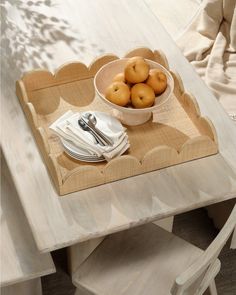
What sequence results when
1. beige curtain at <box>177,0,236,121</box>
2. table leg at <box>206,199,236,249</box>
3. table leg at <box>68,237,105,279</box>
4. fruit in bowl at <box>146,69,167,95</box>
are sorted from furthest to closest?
beige curtain at <box>177,0,236,121</box>, table leg at <box>206,199,236,249</box>, table leg at <box>68,237,105,279</box>, fruit in bowl at <box>146,69,167,95</box>

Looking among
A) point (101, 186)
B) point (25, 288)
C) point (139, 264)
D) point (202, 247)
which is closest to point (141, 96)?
point (101, 186)

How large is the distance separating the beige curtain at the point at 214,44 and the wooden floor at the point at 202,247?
0.55 m

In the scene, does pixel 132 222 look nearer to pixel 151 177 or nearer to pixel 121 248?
pixel 151 177

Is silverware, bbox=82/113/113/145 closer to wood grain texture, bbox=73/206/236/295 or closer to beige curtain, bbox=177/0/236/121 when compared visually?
wood grain texture, bbox=73/206/236/295

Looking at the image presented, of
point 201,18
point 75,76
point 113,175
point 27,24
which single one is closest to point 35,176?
point 113,175

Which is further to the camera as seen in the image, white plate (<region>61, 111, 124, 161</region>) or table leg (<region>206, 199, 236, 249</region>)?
table leg (<region>206, 199, 236, 249</region>)

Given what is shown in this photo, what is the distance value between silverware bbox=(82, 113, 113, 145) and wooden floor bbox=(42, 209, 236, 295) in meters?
0.77

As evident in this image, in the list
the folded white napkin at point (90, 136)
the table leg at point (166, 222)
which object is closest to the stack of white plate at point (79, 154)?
the folded white napkin at point (90, 136)

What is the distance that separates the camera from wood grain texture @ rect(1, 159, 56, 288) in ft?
5.75

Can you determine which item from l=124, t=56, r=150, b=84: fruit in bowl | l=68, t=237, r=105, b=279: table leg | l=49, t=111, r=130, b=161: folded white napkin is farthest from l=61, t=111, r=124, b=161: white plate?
l=68, t=237, r=105, b=279: table leg

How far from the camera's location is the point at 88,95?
2047 millimetres

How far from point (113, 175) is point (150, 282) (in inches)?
15.2

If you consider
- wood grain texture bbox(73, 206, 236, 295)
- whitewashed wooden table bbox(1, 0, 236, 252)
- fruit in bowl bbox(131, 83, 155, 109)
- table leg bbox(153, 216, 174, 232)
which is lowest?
table leg bbox(153, 216, 174, 232)

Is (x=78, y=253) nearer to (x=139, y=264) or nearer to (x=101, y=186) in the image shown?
(x=139, y=264)
